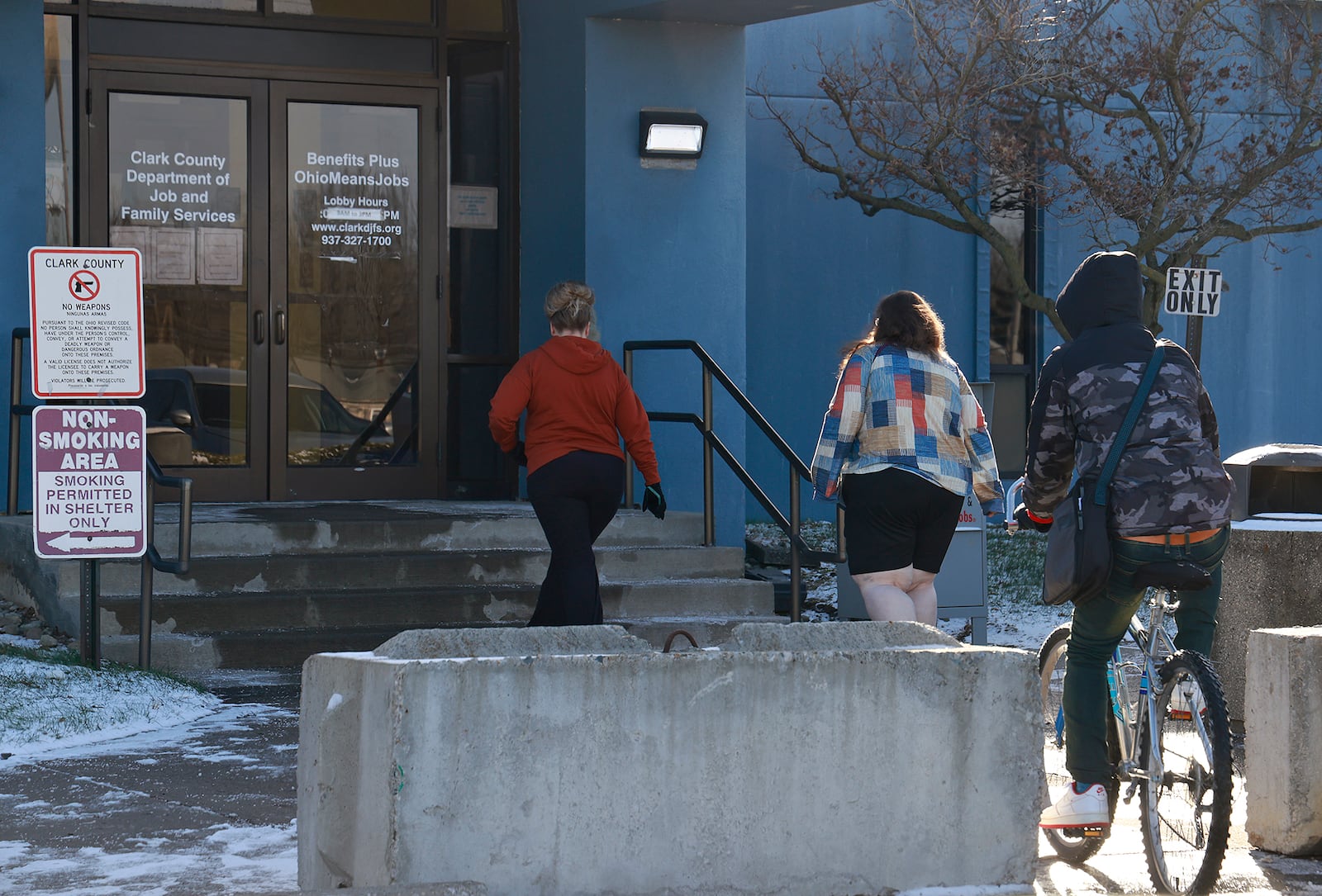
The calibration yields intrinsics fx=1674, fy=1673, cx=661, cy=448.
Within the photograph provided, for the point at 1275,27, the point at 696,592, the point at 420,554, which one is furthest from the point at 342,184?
the point at 1275,27

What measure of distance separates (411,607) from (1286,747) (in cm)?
475

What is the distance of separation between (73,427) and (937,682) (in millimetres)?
4661

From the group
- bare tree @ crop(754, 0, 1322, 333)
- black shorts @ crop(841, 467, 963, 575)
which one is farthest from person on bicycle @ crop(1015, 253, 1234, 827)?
bare tree @ crop(754, 0, 1322, 333)

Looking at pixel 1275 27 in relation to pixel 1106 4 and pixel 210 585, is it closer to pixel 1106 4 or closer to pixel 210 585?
pixel 1106 4

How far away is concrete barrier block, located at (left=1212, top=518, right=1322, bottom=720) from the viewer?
7484mm

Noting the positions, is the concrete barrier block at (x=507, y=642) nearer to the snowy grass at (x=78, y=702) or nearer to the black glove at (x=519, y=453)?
the snowy grass at (x=78, y=702)

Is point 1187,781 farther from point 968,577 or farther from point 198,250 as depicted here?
point 198,250

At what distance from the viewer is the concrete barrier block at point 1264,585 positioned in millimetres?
7484

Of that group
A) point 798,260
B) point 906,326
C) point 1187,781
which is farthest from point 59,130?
point 1187,781

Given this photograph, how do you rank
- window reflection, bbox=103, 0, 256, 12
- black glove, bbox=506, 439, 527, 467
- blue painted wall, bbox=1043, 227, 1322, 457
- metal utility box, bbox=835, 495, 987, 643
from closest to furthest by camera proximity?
black glove, bbox=506, 439, 527, 467
metal utility box, bbox=835, 495, 987, 643
window reflection, bbox=103, 0, 256, 12
blue painted wall, bbox=1043, 227, 1322, 457

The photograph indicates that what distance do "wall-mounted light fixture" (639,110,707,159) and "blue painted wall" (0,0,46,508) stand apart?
359 cm

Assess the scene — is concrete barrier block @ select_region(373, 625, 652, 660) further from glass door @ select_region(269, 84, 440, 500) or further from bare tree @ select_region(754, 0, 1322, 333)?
bare tree @ select_region(754, 0, 1322, 333)

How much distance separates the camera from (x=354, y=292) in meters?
10.8

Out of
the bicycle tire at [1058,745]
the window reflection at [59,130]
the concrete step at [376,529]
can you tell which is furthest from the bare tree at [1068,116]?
the bicycle tire at [1058,745]
